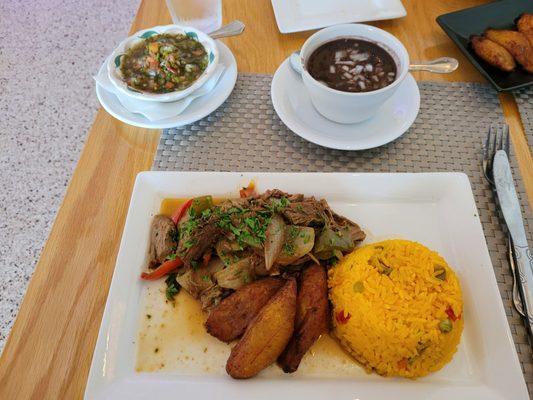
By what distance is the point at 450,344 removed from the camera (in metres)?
0.96

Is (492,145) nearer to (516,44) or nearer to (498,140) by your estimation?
(498,140)

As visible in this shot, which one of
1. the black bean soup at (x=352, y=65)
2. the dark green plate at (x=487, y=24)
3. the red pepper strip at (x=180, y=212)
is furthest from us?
the dark green plate at (x=487, y=24)

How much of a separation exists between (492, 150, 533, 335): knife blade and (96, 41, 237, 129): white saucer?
36.7 inches

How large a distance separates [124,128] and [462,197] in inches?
45.6

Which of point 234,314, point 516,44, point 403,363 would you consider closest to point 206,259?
point 234,314

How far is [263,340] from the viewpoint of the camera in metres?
0.92

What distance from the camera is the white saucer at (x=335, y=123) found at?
132cm

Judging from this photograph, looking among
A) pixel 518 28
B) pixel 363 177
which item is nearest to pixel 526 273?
pixel 363 177

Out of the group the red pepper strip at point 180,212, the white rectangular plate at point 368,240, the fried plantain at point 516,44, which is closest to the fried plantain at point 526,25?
the fried plantain at point 516,44

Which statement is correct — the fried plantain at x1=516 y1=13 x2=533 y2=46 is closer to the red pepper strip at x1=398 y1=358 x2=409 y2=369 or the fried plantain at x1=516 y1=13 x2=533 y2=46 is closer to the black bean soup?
the black bean soup

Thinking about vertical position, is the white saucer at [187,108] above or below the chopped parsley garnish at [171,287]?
above

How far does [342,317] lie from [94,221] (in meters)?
0.80

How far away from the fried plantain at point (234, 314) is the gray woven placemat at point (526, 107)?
3.63 ft

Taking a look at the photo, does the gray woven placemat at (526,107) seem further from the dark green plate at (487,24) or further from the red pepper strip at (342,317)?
the red pepper strip at (342,317)
